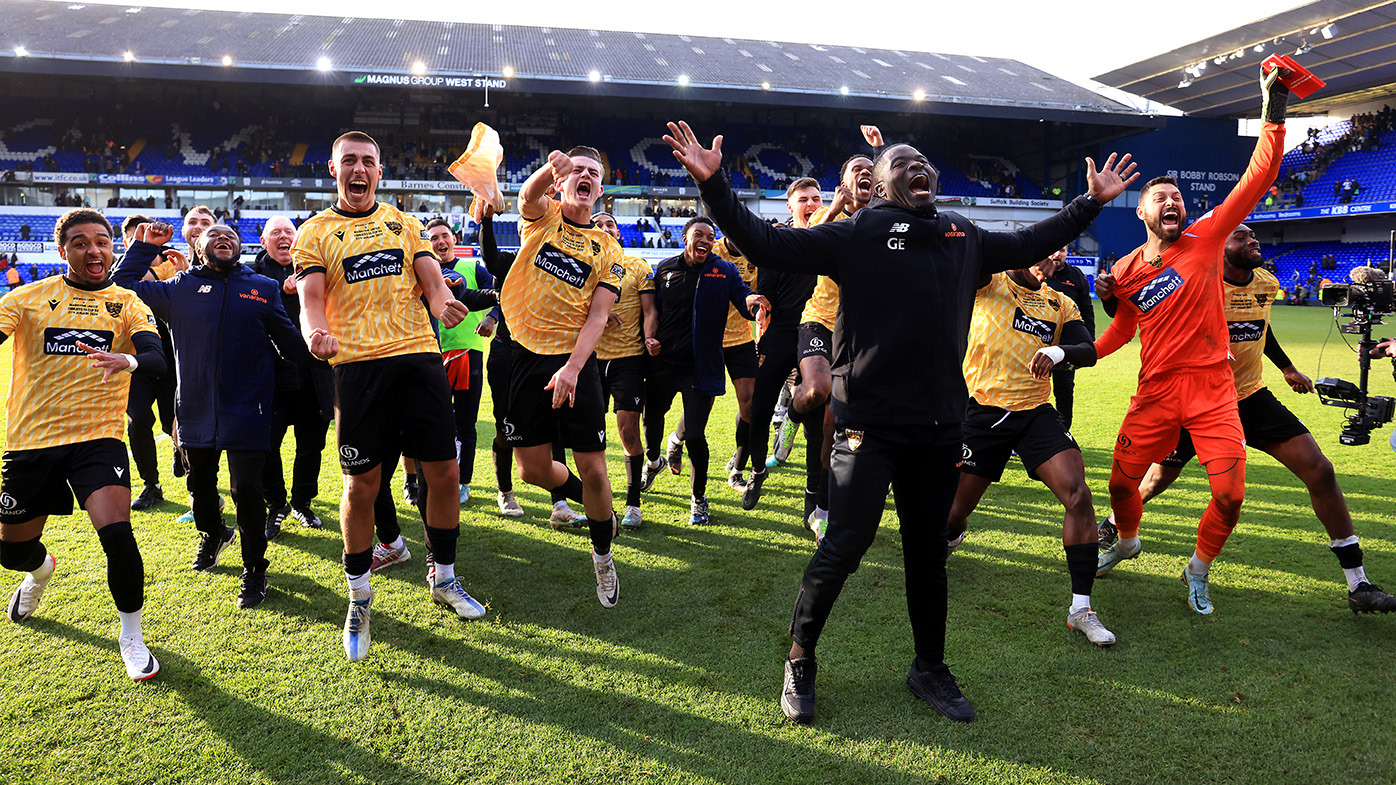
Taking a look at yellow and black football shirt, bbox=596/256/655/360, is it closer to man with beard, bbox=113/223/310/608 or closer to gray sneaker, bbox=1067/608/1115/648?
man with beard, bbox=113/223/310/608

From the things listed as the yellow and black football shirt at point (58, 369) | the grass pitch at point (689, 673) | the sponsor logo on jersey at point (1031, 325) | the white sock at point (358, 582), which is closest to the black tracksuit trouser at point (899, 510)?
the grass pitch at point (689, 673)

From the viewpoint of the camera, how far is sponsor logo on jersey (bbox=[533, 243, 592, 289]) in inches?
181

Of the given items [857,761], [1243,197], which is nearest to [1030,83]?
[1243,197]

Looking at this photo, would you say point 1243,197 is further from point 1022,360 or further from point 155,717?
point 155,717

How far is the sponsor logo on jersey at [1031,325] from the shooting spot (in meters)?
4.54

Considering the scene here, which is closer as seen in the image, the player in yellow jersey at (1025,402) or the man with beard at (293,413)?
the player in yellow jersey at (1025,402)

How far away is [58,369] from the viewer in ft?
12.7

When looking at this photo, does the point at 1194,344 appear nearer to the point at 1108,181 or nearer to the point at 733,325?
the point at 1108,181

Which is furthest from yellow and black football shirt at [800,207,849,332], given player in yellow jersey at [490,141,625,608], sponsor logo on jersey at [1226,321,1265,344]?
sponsor logo on jersey at [1226,321,1265,344]

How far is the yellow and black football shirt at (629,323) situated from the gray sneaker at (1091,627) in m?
3.68

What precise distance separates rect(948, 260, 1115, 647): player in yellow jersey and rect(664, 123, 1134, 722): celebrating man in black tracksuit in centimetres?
97

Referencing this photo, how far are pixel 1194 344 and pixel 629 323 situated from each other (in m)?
3.93

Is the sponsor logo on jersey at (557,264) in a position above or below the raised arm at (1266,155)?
below

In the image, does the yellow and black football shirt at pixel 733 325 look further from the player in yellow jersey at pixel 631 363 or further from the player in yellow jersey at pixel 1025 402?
the player in yellow jersey at pixel 1025 402
